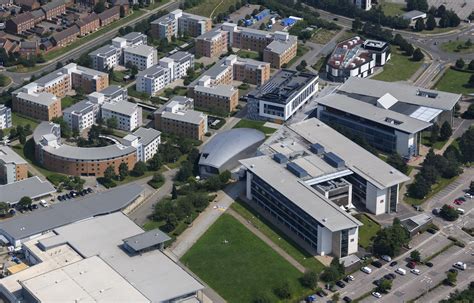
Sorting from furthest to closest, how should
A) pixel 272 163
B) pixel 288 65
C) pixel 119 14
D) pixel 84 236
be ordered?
pixel 119 14
pixel 288 65
pixel 272 163
pixel 84 236

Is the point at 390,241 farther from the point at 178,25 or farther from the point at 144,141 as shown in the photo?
the point at 178,25

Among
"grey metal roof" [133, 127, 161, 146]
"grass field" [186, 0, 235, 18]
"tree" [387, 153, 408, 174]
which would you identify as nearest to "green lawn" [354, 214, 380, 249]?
"tree" [387, 153, 408, 174]

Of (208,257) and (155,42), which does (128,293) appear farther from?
(155,42)

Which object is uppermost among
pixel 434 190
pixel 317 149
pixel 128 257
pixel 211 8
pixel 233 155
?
pixel 211 8

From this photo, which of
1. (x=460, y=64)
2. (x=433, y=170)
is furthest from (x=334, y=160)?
(x=460, y=64)

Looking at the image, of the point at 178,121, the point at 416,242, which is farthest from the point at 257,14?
the point at 416,242

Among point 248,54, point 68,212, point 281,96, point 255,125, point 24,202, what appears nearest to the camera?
point 68,212

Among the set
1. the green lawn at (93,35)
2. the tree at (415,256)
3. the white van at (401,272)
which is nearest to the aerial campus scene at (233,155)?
the green lawn at (93,35)
